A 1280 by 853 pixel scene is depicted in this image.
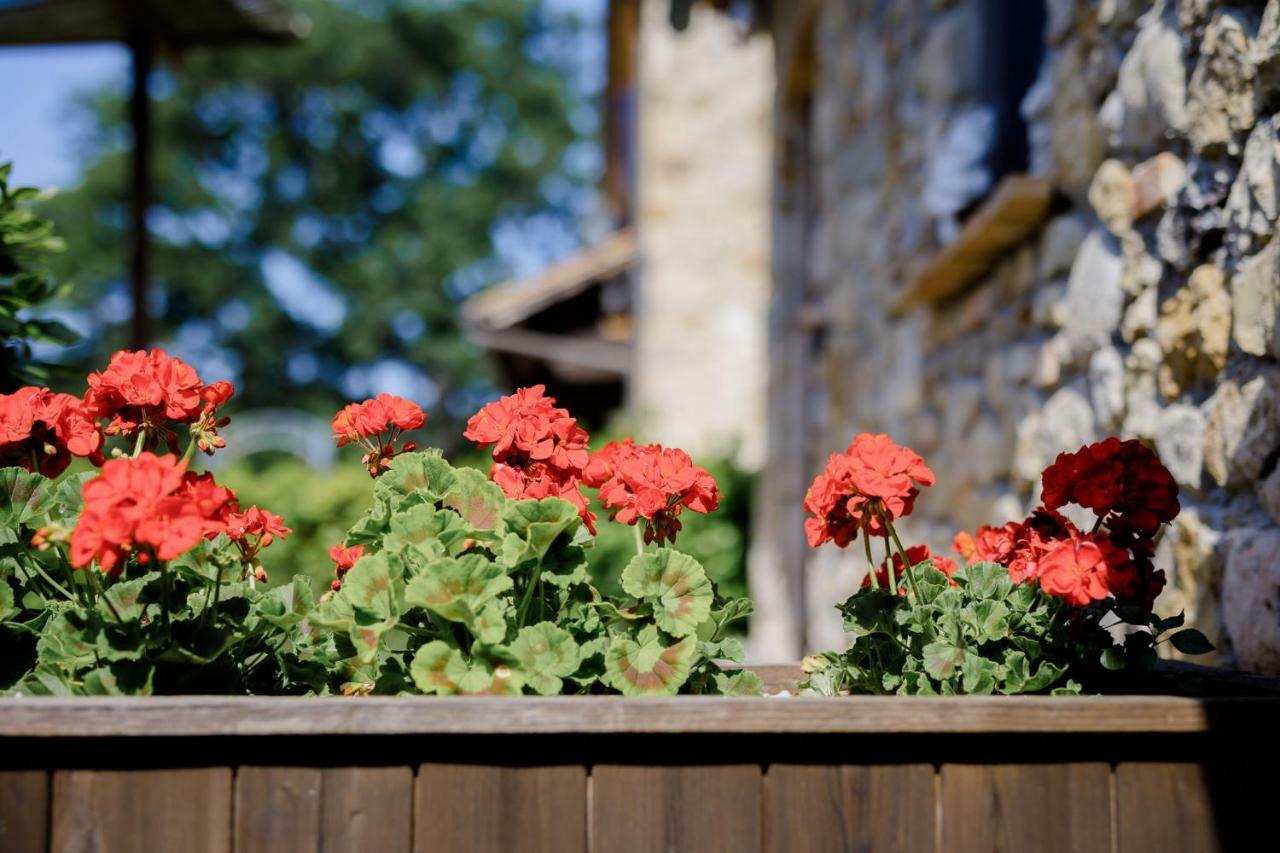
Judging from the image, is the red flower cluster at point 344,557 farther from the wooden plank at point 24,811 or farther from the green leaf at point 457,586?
the wooden plank at point 24,811

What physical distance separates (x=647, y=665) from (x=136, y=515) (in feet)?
1.79

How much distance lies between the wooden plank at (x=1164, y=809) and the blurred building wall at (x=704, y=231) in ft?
19.2

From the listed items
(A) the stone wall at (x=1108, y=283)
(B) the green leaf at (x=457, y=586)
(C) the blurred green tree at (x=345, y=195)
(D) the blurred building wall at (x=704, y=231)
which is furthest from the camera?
(C) the blurred green tree at (x=345, y=195)

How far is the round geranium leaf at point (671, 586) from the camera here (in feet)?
4.32

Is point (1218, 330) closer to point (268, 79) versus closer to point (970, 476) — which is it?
point (970, 476)

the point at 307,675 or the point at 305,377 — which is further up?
the point at 305,377

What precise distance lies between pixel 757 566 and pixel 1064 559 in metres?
4.82

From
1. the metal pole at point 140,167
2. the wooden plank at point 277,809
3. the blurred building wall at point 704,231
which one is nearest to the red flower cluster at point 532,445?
the wooden plank at point 277,809

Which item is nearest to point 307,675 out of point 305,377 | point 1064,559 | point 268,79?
point 1064,559

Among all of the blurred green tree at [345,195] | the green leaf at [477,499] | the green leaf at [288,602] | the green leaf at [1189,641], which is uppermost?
the blurred green tree at [345,195]

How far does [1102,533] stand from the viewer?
139 cm

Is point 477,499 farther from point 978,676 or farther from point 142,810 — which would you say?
point 978,676

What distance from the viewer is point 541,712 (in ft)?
3.73

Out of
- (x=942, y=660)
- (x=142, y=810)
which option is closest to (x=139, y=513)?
(x=142, y=810)
